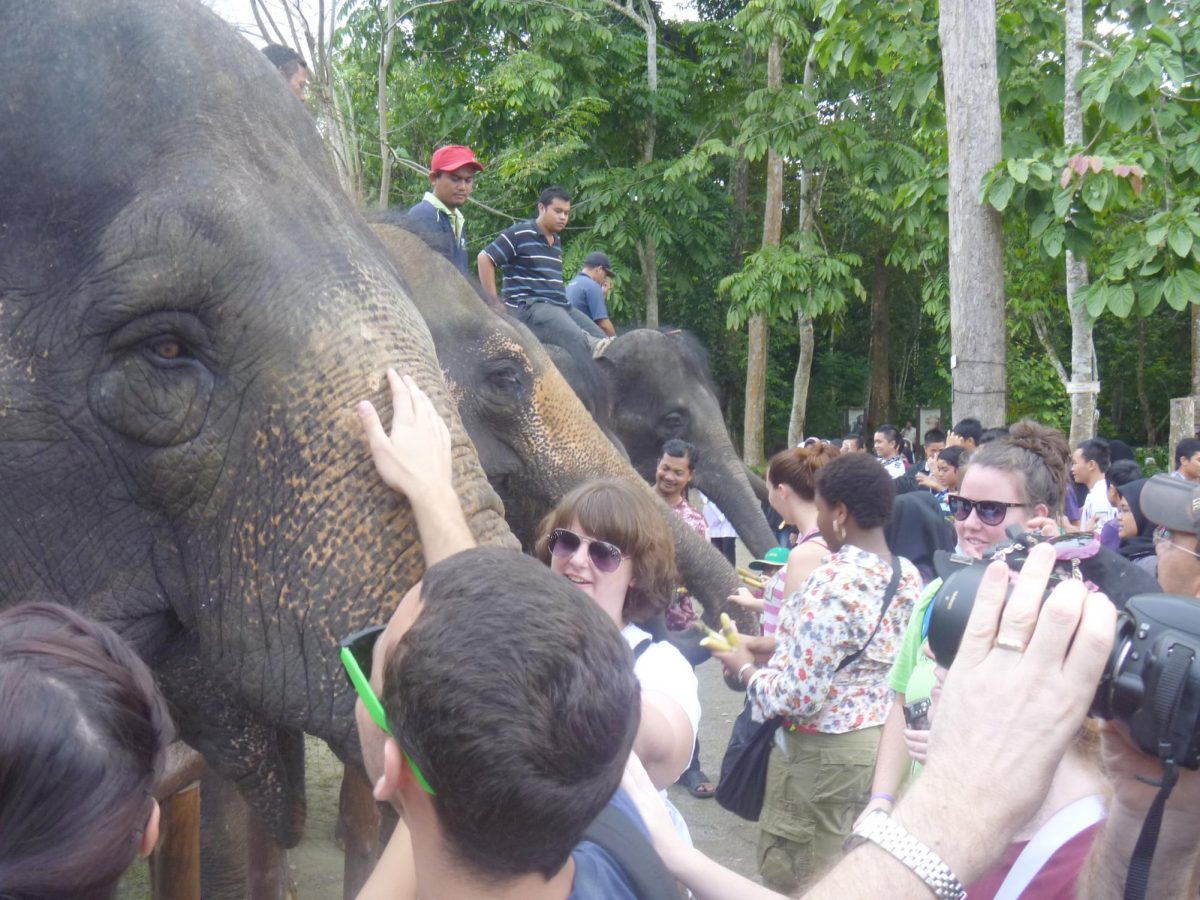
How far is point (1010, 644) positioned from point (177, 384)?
1560 mm

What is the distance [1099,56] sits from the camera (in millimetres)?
8094

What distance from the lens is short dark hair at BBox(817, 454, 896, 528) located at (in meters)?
4.27

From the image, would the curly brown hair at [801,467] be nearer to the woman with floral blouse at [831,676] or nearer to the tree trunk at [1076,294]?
the woman with floral blouse at [831,676]

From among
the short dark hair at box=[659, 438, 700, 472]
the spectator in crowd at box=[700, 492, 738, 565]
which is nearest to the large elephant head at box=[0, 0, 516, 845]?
the short dark hair at box=[659, 438, 700, 472]

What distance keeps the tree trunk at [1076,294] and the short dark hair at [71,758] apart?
7.13 m

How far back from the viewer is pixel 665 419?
8062 millimetres

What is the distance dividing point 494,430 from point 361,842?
5.42 ft

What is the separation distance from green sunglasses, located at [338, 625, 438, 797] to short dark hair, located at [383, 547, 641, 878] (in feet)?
0.07

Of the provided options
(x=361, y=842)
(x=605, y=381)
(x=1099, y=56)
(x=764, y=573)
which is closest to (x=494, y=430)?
(x=361, y=842)

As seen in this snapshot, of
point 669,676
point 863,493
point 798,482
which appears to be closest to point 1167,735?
point 669,676

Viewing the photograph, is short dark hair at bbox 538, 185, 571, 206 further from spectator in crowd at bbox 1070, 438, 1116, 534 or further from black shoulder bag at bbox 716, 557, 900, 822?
spectator in crowd at bbox 1070, 438, 1116, 534

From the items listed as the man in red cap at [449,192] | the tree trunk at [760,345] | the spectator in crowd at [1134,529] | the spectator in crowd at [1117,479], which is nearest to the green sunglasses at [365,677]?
the man in red cap at [449,192]

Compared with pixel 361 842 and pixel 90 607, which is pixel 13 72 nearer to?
pixel 90 607

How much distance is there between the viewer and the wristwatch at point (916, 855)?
144cm
